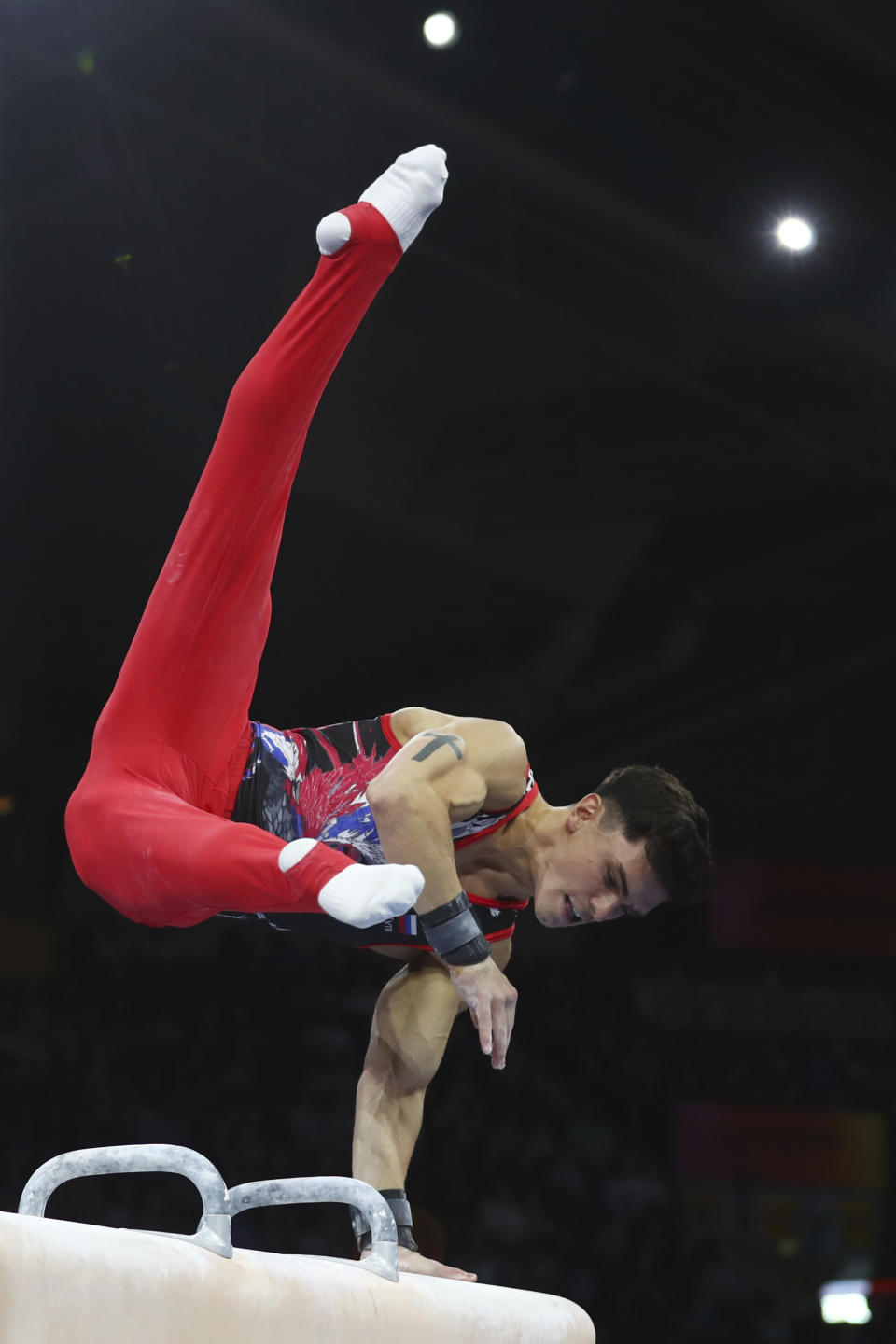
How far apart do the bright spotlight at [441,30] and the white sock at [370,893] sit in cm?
471

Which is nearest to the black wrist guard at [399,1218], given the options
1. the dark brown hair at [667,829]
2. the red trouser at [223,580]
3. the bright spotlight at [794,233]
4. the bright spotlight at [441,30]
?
the red trouser at [223,580]

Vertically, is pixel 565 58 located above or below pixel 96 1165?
above

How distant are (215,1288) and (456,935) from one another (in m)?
0.97

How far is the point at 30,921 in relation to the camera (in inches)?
351

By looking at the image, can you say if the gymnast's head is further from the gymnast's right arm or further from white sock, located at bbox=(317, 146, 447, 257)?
white sock, located at bbox=(317, 146, 447, 257)

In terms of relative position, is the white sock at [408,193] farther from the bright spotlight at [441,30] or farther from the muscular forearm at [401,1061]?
the bright spotlight at [441,30]

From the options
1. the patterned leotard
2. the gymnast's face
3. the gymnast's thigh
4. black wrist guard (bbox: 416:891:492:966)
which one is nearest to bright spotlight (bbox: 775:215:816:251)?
the patterned leotard

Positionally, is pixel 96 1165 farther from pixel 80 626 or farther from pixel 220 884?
pixel 80 626

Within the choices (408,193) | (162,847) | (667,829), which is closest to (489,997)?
(667,829)

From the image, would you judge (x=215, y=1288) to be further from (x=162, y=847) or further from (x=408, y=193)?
(x=408, y=193)

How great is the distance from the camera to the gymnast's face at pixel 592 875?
3344 millimetres

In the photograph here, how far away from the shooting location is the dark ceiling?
20.6 feet

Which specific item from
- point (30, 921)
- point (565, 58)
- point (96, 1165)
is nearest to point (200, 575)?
point (96, 1165)

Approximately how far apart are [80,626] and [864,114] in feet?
16.3
